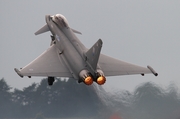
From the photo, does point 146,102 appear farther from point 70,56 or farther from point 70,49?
point 70,56

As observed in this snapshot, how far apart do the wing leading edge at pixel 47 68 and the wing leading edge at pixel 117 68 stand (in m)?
2.21

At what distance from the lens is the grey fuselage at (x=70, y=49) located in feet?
186

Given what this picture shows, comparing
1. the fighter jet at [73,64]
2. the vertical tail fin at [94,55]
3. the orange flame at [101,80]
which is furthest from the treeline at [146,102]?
the vertical tail fin at [94,55]

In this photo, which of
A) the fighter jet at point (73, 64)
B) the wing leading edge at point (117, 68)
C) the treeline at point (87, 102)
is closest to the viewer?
the fighter jet at point (73, 64)

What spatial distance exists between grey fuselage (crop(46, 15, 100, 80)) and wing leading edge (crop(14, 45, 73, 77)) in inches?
14.0

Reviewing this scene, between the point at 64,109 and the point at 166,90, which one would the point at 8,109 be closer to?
the point at 64,109

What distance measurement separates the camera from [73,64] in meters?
57.3

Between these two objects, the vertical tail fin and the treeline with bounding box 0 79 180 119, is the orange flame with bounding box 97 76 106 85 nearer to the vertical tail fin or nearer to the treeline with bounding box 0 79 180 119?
the vertical tail fin

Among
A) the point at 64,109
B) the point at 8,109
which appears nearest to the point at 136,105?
the point at 64,109

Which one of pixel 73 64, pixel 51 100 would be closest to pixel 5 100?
pixel 51 100

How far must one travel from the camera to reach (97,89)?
63344mm

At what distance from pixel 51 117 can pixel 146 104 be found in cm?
647

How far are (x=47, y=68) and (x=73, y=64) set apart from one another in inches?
80.2

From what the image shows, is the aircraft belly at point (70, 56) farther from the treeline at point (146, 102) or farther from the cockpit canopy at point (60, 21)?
the treeline at point (146, 102)
